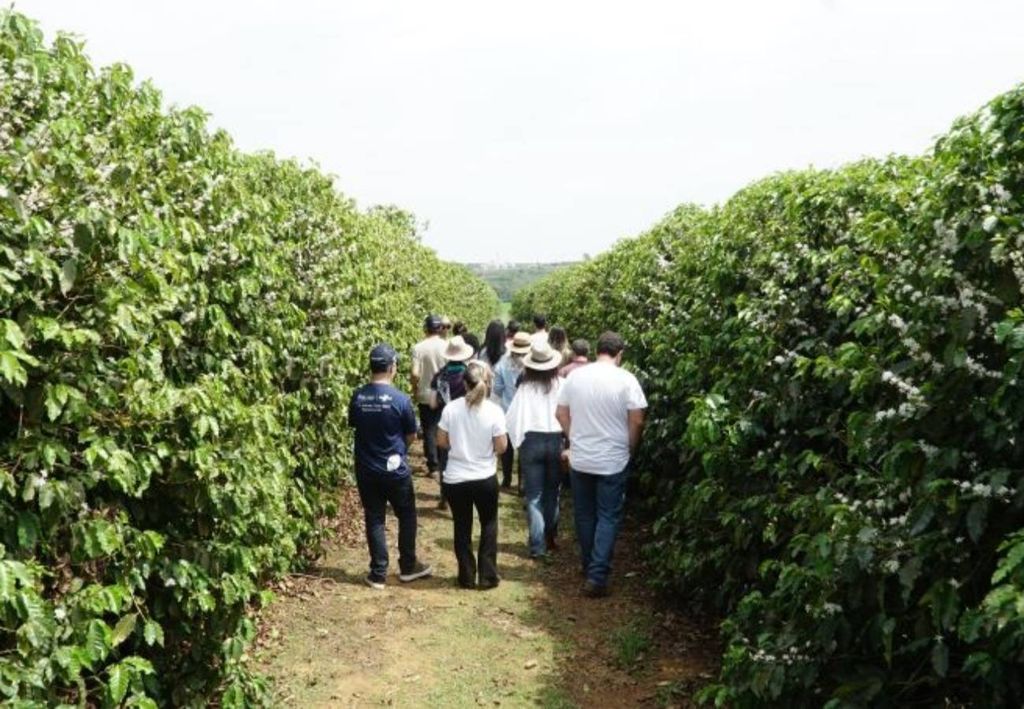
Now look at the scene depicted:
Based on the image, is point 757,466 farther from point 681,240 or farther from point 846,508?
point 681,240

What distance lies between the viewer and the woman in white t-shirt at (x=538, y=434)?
820cm

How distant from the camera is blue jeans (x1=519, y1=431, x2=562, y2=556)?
826 cm

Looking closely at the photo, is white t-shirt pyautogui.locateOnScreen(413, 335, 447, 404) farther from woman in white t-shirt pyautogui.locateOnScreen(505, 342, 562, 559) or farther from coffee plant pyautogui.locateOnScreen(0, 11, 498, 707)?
coffee plant pyautogui.locateOnScreen(0, 11, 498, 707)

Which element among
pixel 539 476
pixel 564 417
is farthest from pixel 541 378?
pixel 539 476

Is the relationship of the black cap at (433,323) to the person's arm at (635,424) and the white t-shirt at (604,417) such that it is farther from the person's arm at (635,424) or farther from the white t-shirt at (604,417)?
the person's arm at (635,424)

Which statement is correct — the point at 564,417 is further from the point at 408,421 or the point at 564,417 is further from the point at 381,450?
the point at 381,450

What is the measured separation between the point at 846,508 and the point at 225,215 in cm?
374

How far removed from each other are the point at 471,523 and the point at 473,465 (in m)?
0.54

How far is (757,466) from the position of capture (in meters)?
5.10

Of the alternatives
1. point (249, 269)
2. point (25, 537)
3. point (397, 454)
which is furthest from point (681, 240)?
point (25, 537)

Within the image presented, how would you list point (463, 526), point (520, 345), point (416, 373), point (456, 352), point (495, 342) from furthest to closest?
point (495, 342), point (416, 373), point (520, 345), point (456, 352), point (463, 526)

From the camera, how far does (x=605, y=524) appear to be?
7355 millimetres

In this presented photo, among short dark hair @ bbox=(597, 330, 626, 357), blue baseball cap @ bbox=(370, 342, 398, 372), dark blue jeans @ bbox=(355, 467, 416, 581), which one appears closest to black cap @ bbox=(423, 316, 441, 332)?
blue baseball cap @ bbox=(370, 342, 398, 372)

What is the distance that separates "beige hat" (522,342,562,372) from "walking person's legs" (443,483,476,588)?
1.61m
